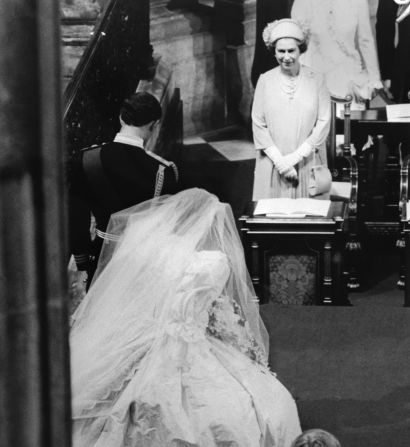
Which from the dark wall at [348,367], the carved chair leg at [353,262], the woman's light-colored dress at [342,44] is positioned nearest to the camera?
the dark wall at [348,367]

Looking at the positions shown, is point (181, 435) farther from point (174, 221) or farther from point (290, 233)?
point (290, 233)

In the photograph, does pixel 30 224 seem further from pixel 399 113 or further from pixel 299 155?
pixel 399 113

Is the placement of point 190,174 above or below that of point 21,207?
below

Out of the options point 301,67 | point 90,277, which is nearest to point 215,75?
point 301,67

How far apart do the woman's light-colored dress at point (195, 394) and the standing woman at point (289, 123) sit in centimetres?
320

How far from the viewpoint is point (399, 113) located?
342 inches

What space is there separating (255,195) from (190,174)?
2.49m

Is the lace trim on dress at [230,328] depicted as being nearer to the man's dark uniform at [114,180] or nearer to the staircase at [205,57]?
the man's dark uniform at [114,180]

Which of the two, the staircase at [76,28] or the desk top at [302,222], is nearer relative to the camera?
the desk top at [302,222]

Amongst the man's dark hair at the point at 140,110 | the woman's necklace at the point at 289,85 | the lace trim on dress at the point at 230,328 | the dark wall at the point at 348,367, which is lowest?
the dark wall at the point at 348,367

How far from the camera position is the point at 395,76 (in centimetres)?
990

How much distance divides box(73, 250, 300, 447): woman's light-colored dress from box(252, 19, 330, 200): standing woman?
3.20m

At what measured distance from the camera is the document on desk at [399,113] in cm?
861

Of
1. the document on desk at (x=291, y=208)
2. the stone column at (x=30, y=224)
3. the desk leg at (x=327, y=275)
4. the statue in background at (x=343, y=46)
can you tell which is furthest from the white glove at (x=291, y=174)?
the stone column at (x=30, y=224)
